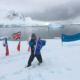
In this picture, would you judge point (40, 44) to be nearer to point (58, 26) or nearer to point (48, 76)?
point (48, 76)

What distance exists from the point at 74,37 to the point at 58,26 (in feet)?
247

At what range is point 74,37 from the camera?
7.50 metres

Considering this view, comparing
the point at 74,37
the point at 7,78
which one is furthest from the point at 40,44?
the point at 74,37

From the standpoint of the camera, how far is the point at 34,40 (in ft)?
10.6

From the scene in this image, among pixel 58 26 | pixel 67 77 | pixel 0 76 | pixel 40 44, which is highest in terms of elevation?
pixel 58 26

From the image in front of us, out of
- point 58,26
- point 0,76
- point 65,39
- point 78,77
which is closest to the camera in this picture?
point 78,77

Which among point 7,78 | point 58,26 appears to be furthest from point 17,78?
point 58,26

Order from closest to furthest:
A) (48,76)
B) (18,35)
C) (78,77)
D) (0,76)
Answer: (78,77) < (48,76) < (0,76) < (18,35)

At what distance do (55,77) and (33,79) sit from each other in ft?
2.26

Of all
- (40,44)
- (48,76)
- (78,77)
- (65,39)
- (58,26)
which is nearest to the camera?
(78,77)

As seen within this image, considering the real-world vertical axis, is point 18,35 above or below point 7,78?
above

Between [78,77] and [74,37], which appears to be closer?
[78,77]

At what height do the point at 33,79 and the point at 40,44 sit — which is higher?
the point at 40,44

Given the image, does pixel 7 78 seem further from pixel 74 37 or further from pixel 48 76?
pixel 74 37
